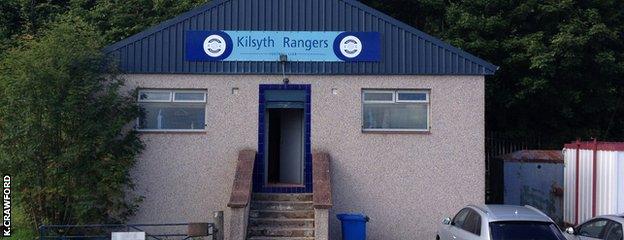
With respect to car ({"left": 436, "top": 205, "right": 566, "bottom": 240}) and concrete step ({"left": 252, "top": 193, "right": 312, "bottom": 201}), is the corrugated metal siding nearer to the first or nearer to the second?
concrete step ({"left": 252, "top": 193, "right": 312, "bottom": 201})

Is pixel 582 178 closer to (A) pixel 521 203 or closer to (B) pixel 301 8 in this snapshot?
(A) pixel 521 203

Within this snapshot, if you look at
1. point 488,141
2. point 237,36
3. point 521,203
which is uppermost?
point 237,36

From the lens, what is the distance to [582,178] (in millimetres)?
17875

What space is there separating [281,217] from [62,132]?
16.0 feet

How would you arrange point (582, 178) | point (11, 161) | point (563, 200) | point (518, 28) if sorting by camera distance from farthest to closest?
point (518, 28) < point (563, 200) < point (582, 178) < point (11, 161)

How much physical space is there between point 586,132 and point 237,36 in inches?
501

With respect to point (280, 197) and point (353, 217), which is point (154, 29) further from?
point (353, 217)

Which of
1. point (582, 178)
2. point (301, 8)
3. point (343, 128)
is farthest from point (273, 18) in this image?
point (582, 178)

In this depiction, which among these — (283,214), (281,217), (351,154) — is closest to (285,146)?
(351,154)

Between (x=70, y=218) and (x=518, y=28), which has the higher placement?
(x=518, y=28)

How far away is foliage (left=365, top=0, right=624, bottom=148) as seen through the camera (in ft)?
77.4

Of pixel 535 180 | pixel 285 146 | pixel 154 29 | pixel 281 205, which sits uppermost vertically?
pixel 154 29

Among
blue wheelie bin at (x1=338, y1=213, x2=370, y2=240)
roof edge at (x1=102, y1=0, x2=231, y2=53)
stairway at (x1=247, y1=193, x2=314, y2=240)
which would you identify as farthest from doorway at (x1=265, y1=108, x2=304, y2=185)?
roof edge at (x1=102, y1=0, x2=231, y2=53)

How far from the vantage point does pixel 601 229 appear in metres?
13.3
